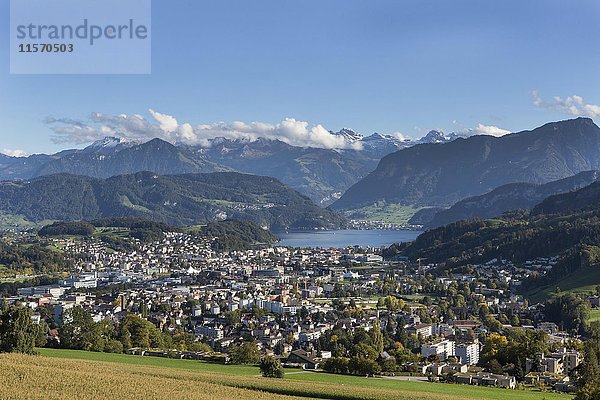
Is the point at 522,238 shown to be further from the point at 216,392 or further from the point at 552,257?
the point at 216,392

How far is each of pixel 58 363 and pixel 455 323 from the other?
41010 millimetres

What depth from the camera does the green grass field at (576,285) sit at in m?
71.2

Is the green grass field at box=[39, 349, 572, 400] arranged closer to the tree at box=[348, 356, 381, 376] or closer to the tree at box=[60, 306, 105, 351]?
the tree at box=[348, 356, 381, 376]

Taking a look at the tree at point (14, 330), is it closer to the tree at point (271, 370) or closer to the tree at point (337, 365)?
the tree at point (271, 370)

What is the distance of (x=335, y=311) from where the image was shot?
217 ft

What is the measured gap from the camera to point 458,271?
99.8 meters

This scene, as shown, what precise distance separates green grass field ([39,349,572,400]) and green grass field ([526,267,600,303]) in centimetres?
4358

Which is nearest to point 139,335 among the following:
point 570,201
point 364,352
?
point 364,352

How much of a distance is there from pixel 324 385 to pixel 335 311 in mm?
38650

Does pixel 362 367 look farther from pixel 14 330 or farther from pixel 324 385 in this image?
pixel 14 330

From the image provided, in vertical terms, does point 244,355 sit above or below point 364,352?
above

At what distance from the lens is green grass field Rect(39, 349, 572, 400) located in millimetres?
25172

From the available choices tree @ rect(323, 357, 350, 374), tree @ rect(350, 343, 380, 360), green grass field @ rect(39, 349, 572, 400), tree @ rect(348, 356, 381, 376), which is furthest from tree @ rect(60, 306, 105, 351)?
tree @ rect(348, 356, 381, 376)

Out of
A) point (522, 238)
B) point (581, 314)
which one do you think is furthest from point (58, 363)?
point (522, 238)
